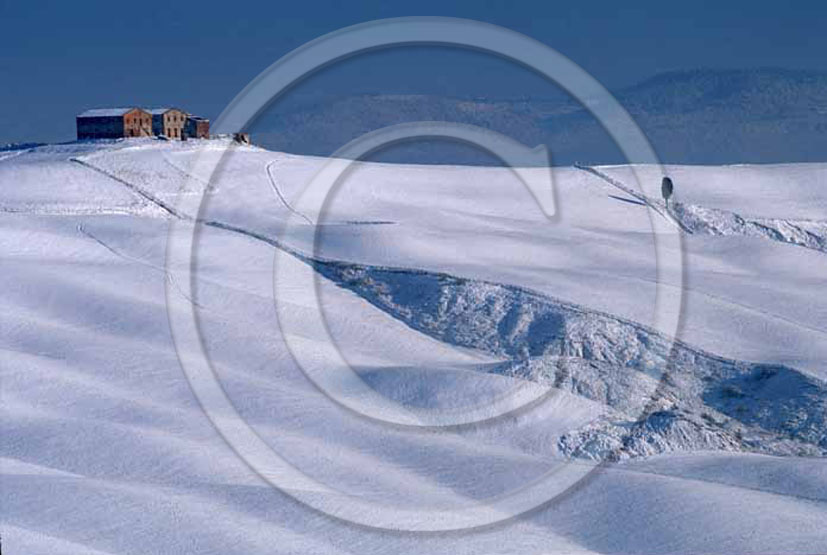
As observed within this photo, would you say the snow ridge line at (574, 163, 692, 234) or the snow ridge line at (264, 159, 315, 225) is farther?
the snow ridge line at (574, 163, 692, 234)

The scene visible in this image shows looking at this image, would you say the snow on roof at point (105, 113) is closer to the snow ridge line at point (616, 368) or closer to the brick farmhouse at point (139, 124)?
the brick farmhouse at point (139, 124)

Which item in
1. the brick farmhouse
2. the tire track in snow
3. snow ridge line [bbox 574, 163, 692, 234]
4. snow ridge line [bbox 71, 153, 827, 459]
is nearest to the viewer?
snow ridge line [bbox 71, 153, 827, 459]

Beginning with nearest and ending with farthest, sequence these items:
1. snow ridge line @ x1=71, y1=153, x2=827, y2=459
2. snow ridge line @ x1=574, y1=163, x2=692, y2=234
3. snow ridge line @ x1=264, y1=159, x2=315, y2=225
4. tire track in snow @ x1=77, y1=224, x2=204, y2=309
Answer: snow ridge line @ x1=71, y1=153, x2=827, y2=459
tire track in snow @ x1=77, y1=224, x2=204, y2=309
snow ridge line @ x1=264, y1=159, x2=315, y2=225
snow ridge line @ x1=574, y1=163, x2=692, y2=234

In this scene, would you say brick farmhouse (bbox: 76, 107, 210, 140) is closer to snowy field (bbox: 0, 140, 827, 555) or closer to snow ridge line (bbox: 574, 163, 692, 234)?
snowy field (bbox: 0, 140, 827, 555)

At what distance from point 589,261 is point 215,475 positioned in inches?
975

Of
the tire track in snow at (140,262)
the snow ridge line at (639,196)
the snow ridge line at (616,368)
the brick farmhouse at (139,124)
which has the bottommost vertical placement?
the snow ridge line at (616,368)

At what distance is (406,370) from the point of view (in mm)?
33844

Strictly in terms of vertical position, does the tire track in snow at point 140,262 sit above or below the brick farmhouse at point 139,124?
below

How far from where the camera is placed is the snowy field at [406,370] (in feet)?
79.0

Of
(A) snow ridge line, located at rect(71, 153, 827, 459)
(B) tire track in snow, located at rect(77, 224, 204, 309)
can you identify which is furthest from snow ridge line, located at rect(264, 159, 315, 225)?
(A) snow ridge line, located at rect(71, 153, 827, 459)

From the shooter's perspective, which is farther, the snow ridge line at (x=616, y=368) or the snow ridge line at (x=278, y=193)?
the snow ridge line at (x=278, y=193)

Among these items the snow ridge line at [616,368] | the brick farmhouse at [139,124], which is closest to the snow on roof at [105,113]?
the brick farmhouse at [139,124]

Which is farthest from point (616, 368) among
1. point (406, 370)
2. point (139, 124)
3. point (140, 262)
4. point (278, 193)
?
point (139, 124)

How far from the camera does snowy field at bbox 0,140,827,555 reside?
2408 cm
